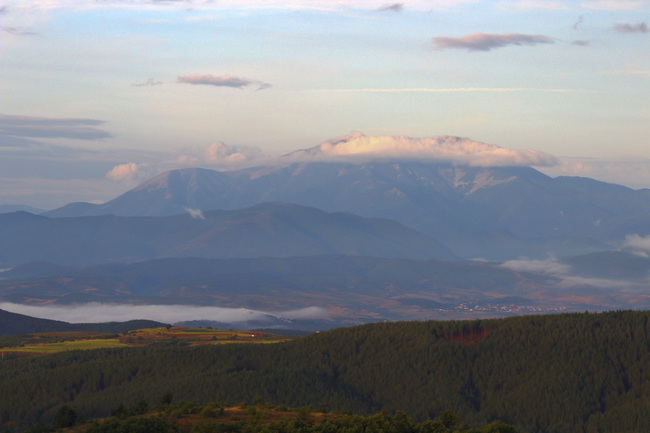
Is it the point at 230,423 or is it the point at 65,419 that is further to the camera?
the point at 230,423

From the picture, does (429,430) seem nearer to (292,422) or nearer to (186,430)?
(292,422)

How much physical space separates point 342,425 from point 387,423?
7.33m

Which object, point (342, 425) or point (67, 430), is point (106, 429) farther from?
point (342, 425)

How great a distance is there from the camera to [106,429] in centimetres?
12650

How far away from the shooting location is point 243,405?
520ft

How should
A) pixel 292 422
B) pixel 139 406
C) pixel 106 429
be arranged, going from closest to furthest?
pixel 106 429 < pixel 292 422 < pixel 139 406

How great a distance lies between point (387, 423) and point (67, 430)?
49.8m

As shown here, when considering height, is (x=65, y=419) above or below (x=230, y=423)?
above

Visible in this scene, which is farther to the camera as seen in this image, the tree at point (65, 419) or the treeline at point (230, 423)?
the tree at point (65, 419)

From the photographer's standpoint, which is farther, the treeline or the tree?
the tree

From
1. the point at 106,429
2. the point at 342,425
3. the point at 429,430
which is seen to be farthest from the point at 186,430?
the point at 429,430

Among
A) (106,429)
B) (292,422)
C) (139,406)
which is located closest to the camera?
(106,429)

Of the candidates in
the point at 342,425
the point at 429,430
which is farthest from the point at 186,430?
the point at 429,430

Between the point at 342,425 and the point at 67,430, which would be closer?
the point at 67,430
